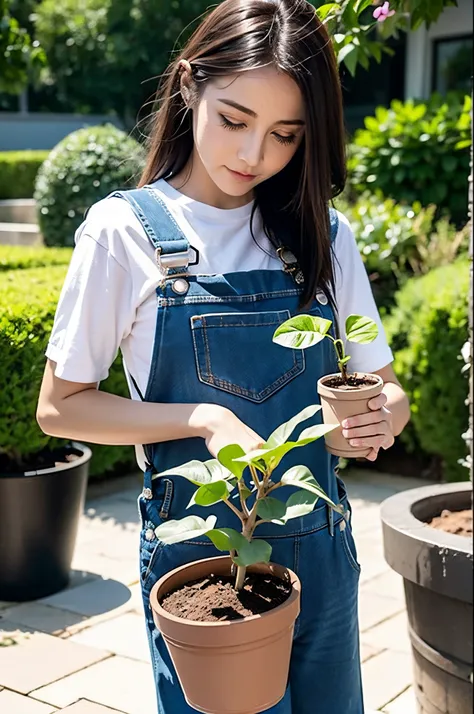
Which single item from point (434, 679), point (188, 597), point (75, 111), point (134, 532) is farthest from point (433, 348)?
point (75, 111)

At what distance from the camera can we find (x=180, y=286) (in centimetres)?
168

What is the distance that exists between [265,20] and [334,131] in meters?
0.23

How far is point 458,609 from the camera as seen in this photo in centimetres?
187

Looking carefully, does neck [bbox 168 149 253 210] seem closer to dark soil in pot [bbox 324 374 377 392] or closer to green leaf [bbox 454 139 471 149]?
dark soil in pot [bbox 324 374 377 392]

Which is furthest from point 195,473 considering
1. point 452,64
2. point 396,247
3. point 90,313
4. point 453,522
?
point 452,64

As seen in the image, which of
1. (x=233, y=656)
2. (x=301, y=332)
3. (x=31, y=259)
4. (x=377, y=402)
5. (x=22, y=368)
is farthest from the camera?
(x=31, y=259)

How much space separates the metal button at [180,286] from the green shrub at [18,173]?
1404cm

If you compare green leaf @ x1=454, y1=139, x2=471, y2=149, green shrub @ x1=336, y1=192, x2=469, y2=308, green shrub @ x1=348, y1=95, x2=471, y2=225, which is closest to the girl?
green shrub @ x1=336, y1=192, x2=469, y2=308

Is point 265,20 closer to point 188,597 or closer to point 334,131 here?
point 334,131

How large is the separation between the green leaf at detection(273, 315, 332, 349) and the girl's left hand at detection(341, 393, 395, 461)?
17cm

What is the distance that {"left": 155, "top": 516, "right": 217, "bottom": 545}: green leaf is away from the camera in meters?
1.29

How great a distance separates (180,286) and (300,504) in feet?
1.72

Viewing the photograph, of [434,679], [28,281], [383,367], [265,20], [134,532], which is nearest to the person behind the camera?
[265,20]

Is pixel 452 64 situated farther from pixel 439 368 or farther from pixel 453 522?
pixel 453 522
